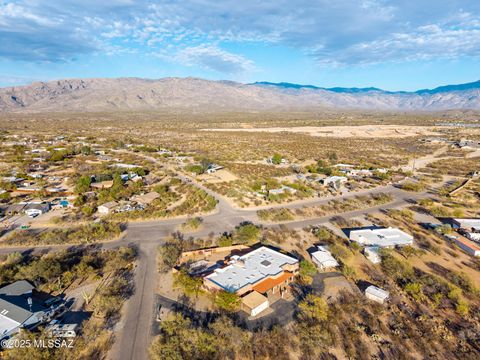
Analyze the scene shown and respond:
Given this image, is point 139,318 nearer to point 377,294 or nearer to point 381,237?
point 377,294

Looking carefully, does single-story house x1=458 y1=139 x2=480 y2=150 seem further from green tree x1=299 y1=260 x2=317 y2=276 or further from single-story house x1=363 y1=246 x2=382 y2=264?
green tree x1=299 y1=260 x2=317 y2=276

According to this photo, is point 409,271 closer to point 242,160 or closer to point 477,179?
point 477,179

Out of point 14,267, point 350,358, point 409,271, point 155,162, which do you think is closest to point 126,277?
point 14,267

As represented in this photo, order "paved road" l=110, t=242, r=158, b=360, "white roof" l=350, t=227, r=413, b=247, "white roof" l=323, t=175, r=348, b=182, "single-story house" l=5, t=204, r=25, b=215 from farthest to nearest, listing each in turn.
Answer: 1. "white roof" l=323, t=175, r=348, b=182
2. "single-story house" l=5, t=204, r=25, b=215
3. "white roof" l=350, t=227, r=413, b=247
4. "paved road" l=110, t=242, r=158, b=360

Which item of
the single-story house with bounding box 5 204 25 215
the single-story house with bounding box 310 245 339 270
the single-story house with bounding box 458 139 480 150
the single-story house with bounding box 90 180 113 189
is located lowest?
the single-story house with bounding box 458 139 480 150

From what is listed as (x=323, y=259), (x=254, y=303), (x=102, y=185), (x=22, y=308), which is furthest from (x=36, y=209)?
(x=323, y=259)

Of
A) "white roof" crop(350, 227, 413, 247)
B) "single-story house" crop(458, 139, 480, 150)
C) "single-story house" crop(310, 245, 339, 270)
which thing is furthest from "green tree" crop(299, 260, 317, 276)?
"single-story house" crop(458, 139, 480, 150)

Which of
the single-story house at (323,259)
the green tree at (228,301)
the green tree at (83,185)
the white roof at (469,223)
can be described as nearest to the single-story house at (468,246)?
the white roof at (469,223)

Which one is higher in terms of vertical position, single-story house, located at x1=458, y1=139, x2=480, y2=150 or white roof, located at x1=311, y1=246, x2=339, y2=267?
white roof, located at x1=311, y1=246, x2=339, y2=267
